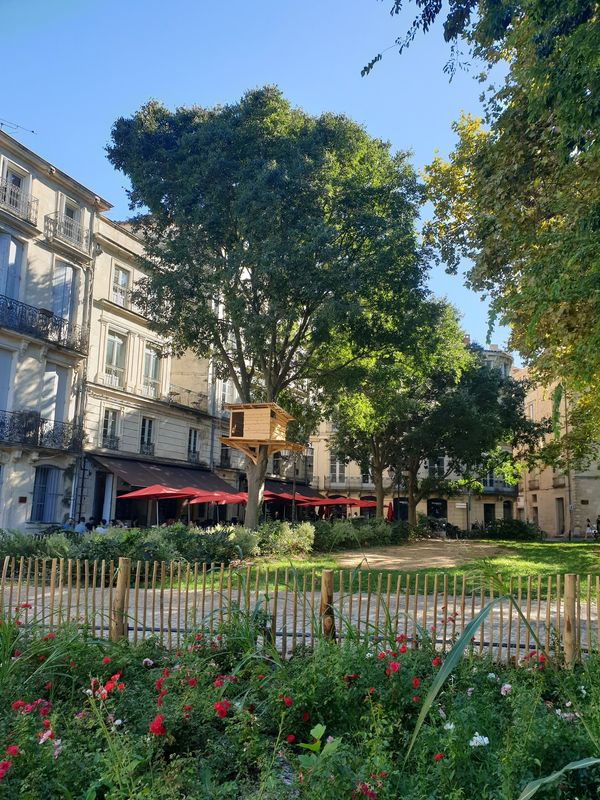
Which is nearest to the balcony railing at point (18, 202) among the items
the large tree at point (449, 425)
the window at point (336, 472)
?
the large tree at point (449, 425)

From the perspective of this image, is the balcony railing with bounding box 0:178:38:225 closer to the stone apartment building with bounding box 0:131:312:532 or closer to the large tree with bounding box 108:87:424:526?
the stone apartment building with bounding box 0:131:312:532

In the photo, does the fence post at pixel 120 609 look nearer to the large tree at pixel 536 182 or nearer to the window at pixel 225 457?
the large tree at pixel 536 182

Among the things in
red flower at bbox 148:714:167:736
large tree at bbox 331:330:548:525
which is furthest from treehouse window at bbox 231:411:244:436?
red flower at bbox 148:714:167:736

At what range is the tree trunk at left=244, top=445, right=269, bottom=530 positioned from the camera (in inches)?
897

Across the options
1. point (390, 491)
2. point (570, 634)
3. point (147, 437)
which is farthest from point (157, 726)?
point (390, 491)

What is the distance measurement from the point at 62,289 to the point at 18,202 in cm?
367

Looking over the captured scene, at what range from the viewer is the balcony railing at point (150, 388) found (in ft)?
108

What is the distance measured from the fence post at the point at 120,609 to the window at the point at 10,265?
1957 cm

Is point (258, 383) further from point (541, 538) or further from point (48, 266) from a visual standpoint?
point (541, 538)

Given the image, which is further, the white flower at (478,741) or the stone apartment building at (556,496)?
the stone apartment building at (556,496)

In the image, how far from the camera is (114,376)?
102 feet

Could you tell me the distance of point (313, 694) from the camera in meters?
5.35

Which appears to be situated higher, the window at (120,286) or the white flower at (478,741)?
the window at (120,286)

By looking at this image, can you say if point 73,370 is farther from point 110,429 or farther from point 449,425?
point 449,425
